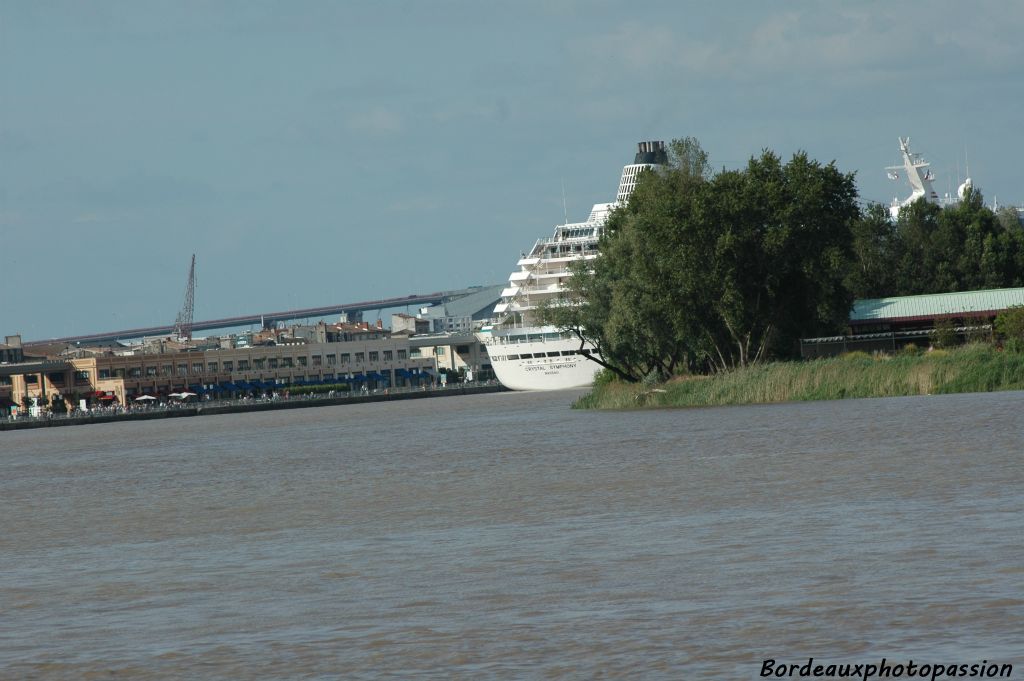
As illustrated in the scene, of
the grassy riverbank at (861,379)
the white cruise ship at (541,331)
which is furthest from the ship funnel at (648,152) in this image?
the grassy riverbank at (861,379)

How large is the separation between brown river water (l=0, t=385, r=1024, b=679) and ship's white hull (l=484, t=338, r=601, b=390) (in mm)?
80554

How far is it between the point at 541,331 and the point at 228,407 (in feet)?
117

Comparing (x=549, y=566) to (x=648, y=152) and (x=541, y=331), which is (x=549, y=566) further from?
(x=648, y=152)

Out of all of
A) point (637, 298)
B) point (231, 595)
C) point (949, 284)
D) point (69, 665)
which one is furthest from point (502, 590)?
point (949, 284)

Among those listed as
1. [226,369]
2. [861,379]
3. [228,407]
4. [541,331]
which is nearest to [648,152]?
[541,331]

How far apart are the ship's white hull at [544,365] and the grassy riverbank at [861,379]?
54.1 meters

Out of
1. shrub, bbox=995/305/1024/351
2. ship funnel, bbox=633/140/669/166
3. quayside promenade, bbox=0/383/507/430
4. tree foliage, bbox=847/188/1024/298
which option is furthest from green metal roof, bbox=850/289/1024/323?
quayside promenade, bbox=0/383/507/430

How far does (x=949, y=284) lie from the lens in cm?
9606

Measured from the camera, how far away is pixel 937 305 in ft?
271

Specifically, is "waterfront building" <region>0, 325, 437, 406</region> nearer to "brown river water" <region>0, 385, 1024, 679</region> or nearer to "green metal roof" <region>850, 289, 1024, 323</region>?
"green metal roof" <region>850, 289, 1024, 323</region>

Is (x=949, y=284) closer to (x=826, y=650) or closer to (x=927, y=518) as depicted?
(x=927, y=518)

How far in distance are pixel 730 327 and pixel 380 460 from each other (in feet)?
91.8

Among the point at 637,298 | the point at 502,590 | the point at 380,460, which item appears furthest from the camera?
the point at 637,298

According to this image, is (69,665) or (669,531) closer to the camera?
(69,665)
